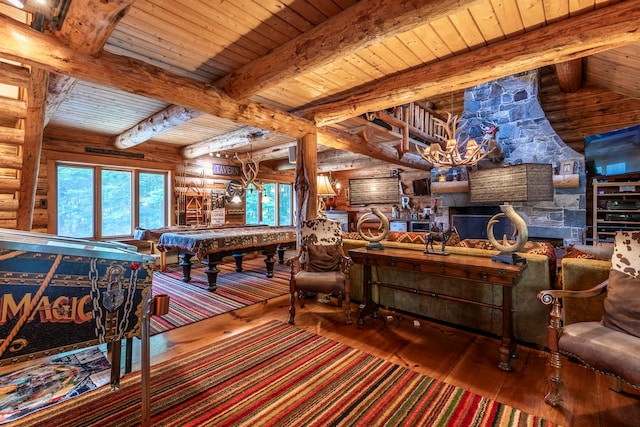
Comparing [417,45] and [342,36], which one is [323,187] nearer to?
[417,45]

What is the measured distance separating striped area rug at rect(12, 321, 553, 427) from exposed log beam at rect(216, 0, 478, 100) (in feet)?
7.89

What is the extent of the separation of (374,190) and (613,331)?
7.53 metres

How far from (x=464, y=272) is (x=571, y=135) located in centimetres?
634

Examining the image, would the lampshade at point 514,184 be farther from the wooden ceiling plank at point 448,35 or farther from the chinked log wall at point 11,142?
the chinked log wall at point 11,142

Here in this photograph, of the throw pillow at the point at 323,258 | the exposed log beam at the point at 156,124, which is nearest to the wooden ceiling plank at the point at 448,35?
the throw pillow at the point at 323,258

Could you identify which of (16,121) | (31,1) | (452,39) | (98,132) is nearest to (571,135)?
(452,39)

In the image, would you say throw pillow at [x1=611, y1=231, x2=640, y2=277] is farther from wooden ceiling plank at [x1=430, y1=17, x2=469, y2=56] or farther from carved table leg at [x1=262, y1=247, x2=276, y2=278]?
carved table leg at [x1=262, y1=247, x2=276, y2=278]

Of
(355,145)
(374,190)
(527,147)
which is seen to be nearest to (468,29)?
(355,145)

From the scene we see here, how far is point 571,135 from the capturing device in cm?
645

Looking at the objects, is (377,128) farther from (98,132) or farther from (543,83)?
(98,132)

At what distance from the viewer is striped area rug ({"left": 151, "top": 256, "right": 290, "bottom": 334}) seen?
3346 millimetres

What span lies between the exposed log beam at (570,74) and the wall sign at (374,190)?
4.26 meters

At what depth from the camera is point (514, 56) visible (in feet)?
7.61

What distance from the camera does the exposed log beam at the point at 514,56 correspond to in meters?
1.94
